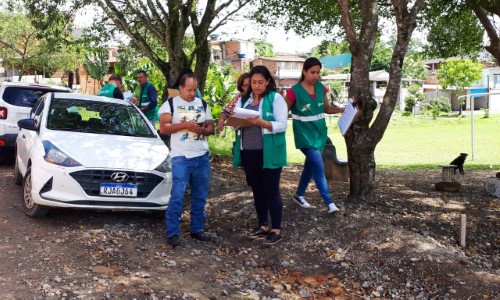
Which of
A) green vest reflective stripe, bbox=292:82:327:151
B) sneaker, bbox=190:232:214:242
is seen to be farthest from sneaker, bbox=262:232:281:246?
green vest reflective stripe, bbox=292:82:327:151

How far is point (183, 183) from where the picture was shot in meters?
5.90

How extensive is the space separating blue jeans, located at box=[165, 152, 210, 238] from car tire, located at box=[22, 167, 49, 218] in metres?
→ 1.69

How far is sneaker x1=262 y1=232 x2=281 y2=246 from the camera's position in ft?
20.1

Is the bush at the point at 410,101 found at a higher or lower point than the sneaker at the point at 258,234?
higher

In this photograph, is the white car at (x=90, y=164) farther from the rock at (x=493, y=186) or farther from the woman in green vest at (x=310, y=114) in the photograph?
the rock at (x=493, y=186)

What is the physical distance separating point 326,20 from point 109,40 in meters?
5.58

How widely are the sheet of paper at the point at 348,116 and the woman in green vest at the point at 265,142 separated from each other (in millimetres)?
1110

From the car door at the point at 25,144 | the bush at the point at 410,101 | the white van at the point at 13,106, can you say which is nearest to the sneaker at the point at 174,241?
the car door at the point at 25,144

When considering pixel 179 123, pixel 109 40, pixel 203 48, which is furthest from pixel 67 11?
pixel 179 123

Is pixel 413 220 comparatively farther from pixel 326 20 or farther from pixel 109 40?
pixel 109 40

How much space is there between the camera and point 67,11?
40.4ft

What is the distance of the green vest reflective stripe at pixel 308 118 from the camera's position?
252 inches

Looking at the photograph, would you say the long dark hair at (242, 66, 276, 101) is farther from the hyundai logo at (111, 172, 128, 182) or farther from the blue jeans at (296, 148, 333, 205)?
the hyundai logo at (111, 172, 128, 182)


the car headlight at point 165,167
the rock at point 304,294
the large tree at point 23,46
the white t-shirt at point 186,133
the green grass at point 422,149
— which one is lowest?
the green grass at point 422,149
